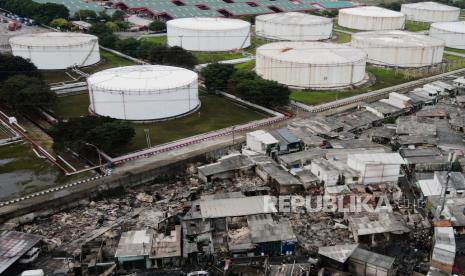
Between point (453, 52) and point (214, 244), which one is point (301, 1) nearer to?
point (453, 52)

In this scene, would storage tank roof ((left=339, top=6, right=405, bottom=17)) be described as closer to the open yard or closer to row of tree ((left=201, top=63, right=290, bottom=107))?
row of tree ((left=201, top=63, right=290, bottom=107))

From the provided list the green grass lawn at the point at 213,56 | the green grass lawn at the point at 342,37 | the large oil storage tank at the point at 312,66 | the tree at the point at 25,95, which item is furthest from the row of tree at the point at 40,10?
the green grass lawn at the point at 342,37

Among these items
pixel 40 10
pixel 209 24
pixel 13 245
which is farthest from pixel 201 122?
pixel 40 10

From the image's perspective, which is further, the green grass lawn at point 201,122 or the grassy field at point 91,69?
the grassy field at point 91,69

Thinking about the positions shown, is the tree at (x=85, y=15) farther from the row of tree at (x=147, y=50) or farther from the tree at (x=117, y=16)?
the row of tree at (x=147, y=50)

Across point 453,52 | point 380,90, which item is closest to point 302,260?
point 380,90

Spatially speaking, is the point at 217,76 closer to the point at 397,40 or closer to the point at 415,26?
the point at 397,40

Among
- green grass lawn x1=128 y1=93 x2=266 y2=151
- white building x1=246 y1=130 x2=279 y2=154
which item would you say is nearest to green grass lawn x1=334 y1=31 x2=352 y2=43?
green grass lawn x1=128 y1=93 x2=266 y2=151
